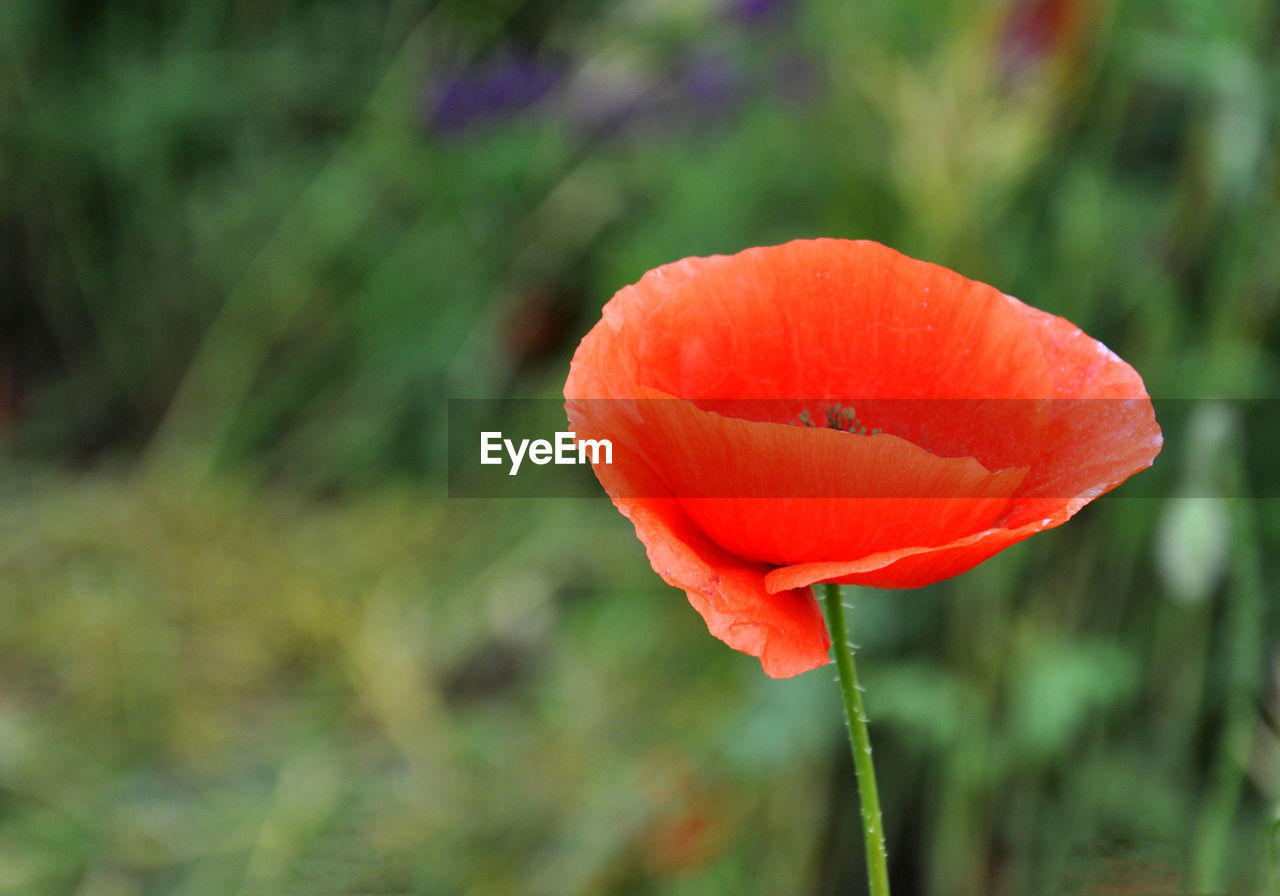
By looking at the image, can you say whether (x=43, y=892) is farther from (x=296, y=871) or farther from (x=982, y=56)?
(x=982, y=56)

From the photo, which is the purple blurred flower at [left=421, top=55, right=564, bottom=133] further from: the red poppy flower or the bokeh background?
the red poppy flower

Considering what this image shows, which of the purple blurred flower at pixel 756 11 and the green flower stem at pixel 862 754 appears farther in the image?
the purple blurred flower at pixel 756 11

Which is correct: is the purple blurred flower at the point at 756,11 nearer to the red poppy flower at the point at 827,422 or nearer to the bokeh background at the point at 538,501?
the bokeh background at the point at 538,501

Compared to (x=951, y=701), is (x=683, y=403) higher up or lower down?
higher up

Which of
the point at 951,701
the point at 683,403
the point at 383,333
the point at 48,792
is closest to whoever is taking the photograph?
the point at 683,403

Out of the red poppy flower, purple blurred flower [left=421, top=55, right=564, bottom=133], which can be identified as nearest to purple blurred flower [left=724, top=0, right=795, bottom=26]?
purple blurred flower [left=421, top=55, right=564, bottom=133]

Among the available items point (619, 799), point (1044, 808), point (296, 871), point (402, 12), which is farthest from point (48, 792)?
point (402, 12)

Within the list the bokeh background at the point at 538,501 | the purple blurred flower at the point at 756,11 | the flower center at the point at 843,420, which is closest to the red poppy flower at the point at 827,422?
the flower center at the point at 843,420
